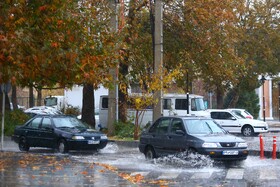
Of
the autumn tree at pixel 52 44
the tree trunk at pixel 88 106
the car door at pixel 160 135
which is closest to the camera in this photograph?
the autumn tree at pixel 52 44

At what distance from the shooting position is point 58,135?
22.8m

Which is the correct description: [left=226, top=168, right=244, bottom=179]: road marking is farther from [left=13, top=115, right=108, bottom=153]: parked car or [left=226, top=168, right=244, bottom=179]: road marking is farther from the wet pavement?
[left=13, top=115, right=108, bottom=153]: parked car

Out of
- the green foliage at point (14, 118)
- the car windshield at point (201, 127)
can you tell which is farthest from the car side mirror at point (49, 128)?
the green foliage at point (14, 118)

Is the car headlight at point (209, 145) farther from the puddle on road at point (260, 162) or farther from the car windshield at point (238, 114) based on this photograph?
the car windshield at point (238, 114)

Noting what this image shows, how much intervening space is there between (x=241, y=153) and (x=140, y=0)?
1501 cm

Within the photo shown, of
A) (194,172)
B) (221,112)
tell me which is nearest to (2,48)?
(194,172)

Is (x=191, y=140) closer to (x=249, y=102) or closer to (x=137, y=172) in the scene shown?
(x=137, y=172)

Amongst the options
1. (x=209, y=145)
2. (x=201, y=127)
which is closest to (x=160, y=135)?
(x=201, y=127)

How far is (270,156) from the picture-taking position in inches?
854

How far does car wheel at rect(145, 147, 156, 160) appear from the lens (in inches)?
774

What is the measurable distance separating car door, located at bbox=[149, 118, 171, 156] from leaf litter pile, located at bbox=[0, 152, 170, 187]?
2820 millimetres

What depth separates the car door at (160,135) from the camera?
19234 mm

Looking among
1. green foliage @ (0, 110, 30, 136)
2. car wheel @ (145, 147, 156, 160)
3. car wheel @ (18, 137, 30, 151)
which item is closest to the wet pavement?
car wheel @ (145, 147, 156, 160)

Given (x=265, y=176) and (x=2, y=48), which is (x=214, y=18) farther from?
(x=2, y=48)
